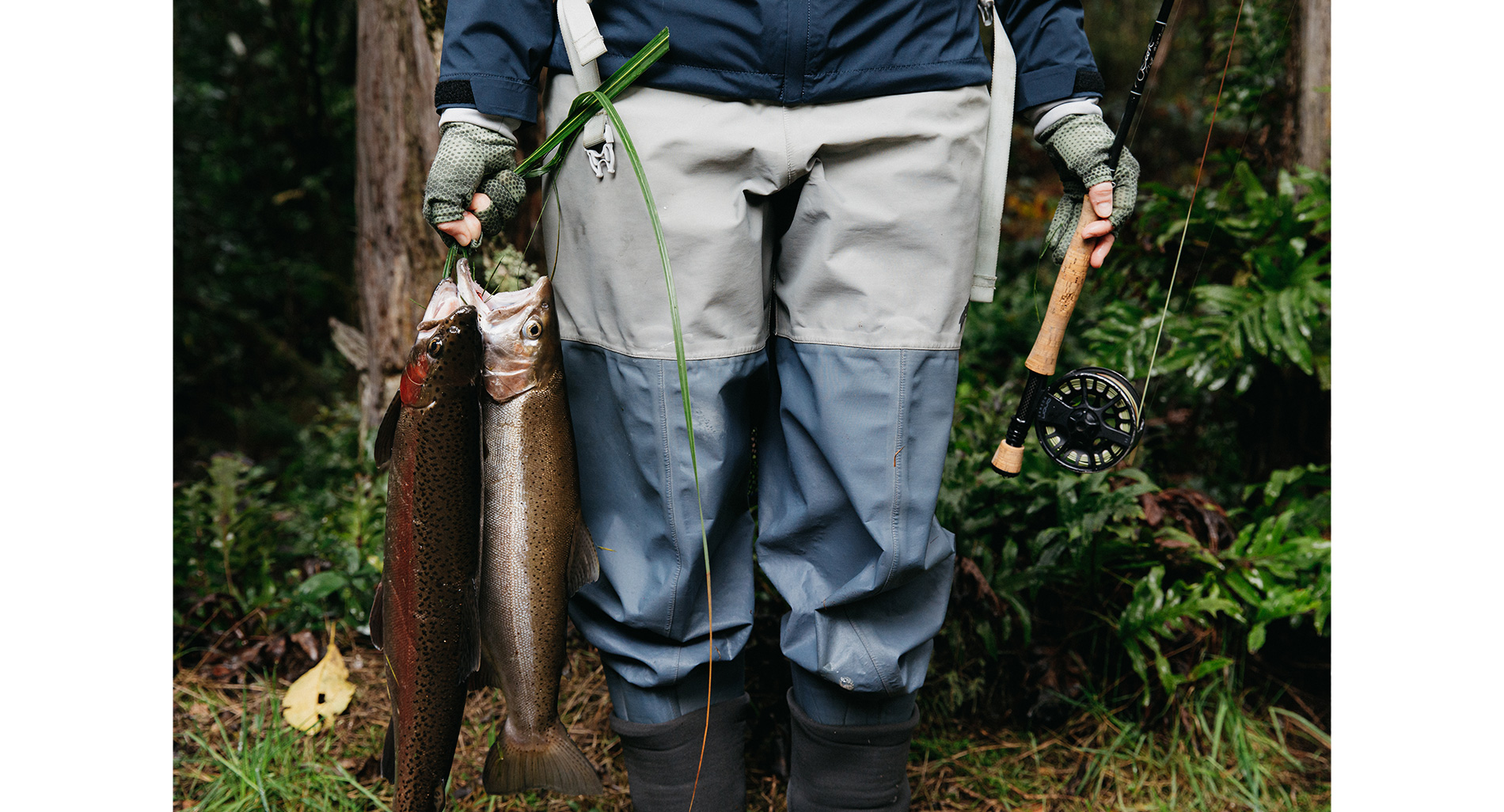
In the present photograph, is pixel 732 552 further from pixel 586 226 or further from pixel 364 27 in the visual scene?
pixel 364 27

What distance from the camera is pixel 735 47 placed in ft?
5.41

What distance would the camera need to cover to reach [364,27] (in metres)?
3.12

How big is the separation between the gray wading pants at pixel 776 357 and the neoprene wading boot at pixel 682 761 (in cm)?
3

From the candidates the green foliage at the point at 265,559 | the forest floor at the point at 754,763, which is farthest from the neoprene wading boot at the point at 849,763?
the green foliage at the point at 265,559

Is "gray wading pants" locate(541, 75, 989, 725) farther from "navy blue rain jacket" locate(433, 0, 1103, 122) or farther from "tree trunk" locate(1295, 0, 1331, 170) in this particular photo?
"tree trunk" locate(1295, 0, 1331, 170)

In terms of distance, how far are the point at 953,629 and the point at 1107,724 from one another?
56 centimetres

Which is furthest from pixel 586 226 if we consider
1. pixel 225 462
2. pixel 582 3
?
pixel 225 462

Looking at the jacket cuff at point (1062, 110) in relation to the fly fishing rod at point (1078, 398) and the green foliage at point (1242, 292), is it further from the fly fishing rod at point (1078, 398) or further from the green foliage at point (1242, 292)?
the green foliage at point (1242, 292)

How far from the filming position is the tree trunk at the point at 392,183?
2.98m

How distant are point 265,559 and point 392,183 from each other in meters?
1.30

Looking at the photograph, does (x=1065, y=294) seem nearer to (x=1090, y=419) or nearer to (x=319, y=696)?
(x=1090, y=419)

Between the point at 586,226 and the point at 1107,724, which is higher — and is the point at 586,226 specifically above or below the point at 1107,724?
above

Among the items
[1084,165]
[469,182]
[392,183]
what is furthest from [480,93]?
[392,183]

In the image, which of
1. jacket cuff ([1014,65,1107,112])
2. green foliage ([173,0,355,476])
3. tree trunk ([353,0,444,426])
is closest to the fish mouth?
jacket cuff ([1014,65,1107,112])
